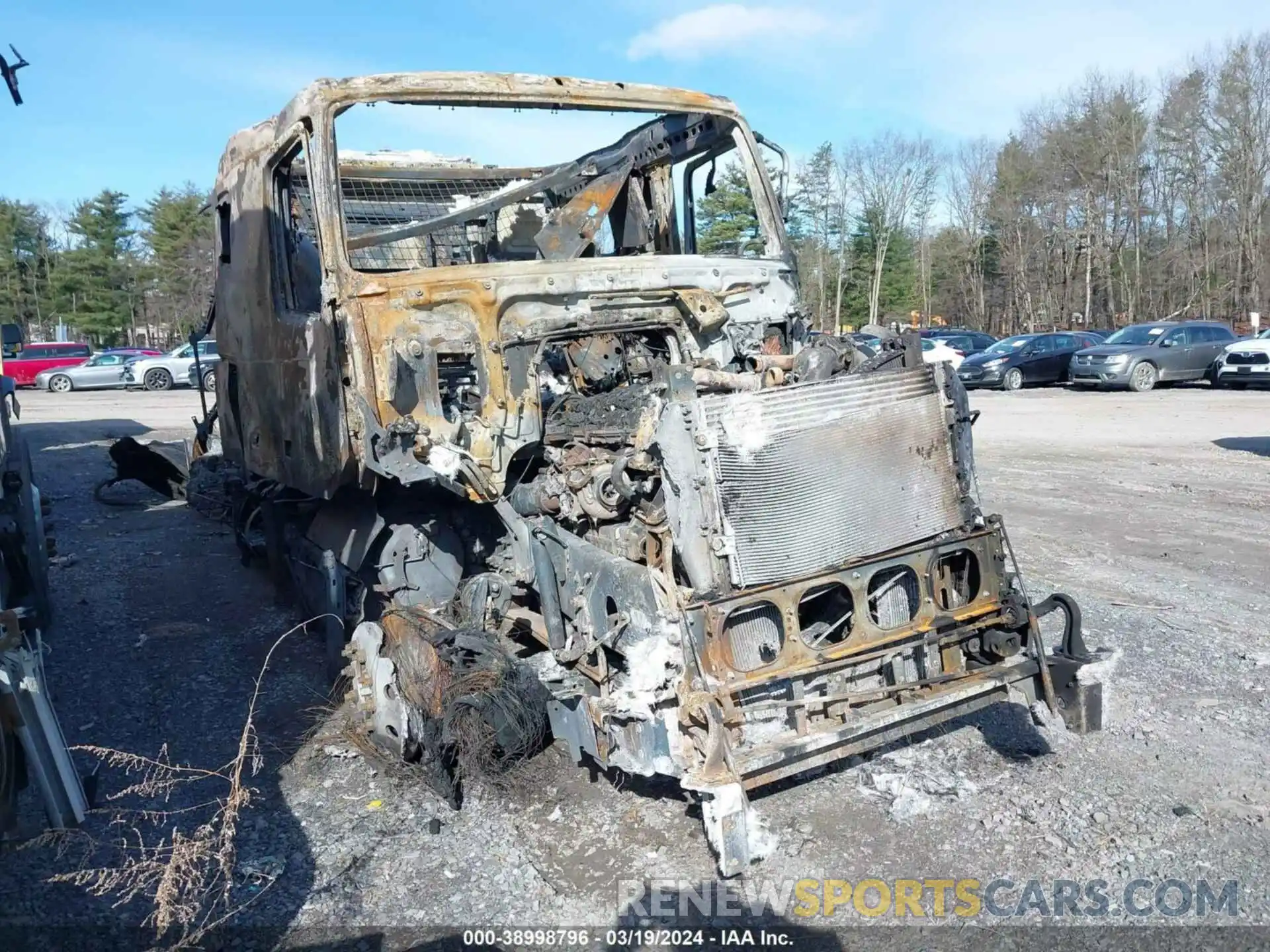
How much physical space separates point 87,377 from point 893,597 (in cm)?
3050

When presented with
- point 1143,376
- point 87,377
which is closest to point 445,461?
point 1143,376

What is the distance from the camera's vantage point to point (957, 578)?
3.66 m

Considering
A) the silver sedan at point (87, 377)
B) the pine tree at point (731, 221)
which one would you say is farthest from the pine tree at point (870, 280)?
the pine tree at point (731, 221)

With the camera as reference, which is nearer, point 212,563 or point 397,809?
point 397,809

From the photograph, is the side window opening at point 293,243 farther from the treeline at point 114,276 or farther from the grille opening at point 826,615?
the treeline at point 114,276

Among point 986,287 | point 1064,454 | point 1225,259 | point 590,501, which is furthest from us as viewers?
point 986,287

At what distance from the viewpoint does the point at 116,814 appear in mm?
3607

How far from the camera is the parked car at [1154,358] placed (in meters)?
19.9

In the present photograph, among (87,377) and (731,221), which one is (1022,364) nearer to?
(731,221)

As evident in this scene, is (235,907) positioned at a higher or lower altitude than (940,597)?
lower

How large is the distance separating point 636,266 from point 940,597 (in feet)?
6.37

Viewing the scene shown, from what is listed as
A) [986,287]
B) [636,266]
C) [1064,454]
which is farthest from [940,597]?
[986,287]

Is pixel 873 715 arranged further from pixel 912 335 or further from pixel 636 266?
pixel 636 266

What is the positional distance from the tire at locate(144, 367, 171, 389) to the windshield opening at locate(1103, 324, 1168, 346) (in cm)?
2551
